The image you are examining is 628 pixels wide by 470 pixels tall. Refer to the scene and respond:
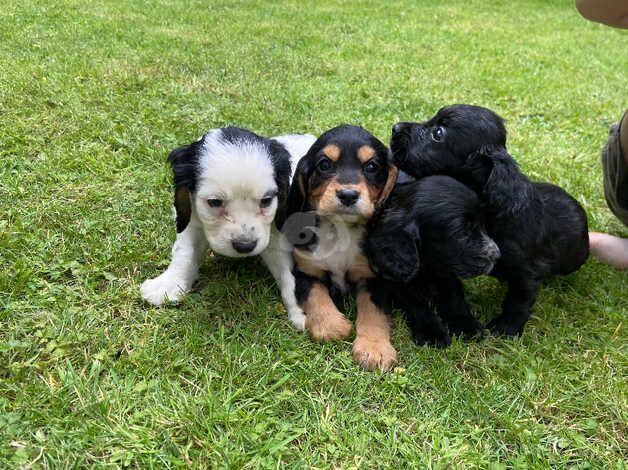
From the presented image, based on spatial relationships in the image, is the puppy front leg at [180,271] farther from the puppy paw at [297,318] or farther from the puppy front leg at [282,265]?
the puppy paw at [297,318]

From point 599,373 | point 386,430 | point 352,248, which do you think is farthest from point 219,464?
point 599,373

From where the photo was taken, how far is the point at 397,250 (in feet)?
10.2

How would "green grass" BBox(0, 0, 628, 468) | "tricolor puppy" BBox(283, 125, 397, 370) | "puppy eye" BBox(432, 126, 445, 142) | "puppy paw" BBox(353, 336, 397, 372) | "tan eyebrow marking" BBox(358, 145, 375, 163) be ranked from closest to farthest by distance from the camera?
"green grass" BBox(0, 0, 628, 468) < "puppy paw" BBox(353, 336, 397, 372) < "tricolor puppy" BBox(283, 125, 397, 370) < "tan eyebrow marking" BBox(358, 145, 375, 163) < "puppy eye" BBox(432, 126, 445, 142)

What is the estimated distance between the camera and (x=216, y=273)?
3672 mm

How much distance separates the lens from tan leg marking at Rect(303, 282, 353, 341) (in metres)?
3.12

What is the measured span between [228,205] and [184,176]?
330 millimetres

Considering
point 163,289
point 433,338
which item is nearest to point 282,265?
point 163,289

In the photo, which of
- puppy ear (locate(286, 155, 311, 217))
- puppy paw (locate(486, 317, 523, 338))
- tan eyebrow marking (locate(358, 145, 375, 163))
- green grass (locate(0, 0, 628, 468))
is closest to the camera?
green grass (locate(0, 0, 628, 468))

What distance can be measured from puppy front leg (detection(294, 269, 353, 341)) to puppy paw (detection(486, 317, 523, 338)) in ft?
2.93

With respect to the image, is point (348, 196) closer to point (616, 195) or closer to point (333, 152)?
point (333, 152)

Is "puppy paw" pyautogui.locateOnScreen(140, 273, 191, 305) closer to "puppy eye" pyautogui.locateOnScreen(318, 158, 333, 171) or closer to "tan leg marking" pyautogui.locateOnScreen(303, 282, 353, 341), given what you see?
"tan leg marking" pyautogui.locateOnScreen(303, 282, 353, 341)

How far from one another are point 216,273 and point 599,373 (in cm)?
239

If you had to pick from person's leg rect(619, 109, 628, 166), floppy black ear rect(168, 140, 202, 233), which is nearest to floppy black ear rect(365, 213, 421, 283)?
floppy black ear rect(168, 140, 202, 233)

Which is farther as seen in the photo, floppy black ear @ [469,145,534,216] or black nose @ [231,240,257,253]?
floppy black ear @ [469,145,534,216]
